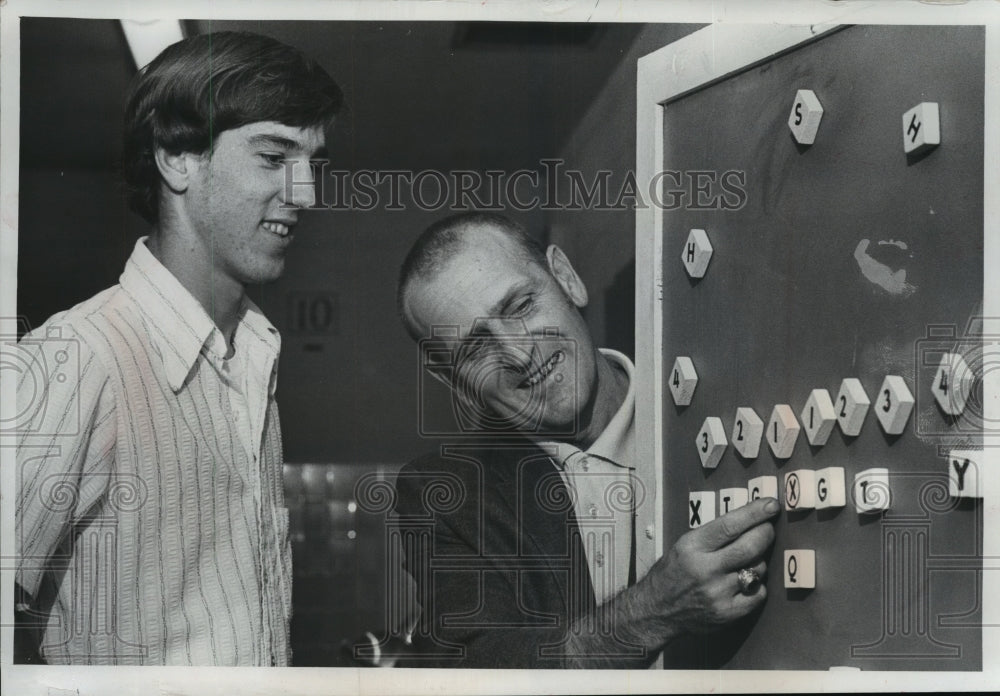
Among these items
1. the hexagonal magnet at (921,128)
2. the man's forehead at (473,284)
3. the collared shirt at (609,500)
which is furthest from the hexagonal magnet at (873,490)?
the man's forehead at (473,284)

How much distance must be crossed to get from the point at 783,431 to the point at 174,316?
204 cm

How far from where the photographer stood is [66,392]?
4395 millimetres

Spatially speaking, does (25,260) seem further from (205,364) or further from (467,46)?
(467,46)

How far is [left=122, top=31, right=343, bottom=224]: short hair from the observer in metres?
4.45

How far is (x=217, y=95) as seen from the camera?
4441 mm

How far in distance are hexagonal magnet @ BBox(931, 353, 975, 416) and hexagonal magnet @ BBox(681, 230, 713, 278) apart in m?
0.81

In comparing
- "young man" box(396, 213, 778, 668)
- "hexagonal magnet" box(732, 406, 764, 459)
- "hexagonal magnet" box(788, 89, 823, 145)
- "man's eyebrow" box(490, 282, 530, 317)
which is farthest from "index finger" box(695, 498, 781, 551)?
"hexagonal magnet" box(788, 89, 823, 145)

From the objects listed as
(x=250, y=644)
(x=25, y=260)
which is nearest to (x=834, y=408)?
(x=250, y=644)

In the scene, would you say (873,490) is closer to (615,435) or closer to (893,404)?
(893,404)

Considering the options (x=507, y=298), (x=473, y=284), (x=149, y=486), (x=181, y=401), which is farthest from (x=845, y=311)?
(x=149, y=486)

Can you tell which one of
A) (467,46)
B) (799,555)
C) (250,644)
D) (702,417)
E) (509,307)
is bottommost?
(250,644)

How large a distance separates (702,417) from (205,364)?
1665 millimetres

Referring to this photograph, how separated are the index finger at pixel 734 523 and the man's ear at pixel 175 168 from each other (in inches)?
81.3

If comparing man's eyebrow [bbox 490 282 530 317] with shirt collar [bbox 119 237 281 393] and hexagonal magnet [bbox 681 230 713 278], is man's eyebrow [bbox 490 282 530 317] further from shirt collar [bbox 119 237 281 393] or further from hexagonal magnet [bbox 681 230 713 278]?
shirt collar [bbox 119 237 281 393]
